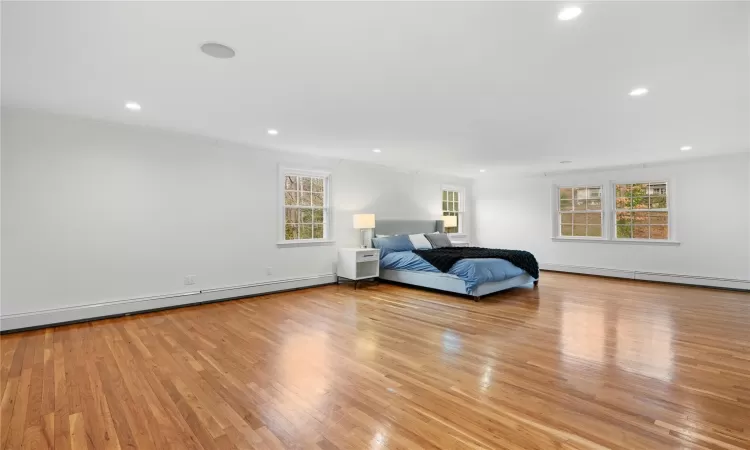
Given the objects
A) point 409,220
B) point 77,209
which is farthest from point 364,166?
point 77,209

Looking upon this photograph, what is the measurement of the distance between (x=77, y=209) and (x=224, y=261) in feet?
5.67

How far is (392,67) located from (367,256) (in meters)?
3.86

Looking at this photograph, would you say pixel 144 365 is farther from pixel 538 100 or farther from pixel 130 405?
pixel 538 100

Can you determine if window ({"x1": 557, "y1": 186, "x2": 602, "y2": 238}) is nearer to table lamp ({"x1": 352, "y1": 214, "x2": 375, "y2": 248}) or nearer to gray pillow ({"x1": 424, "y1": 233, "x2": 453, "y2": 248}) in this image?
gray pillow ({"x1": 424, "y1": 233, "x2": 453, "y2": 248})

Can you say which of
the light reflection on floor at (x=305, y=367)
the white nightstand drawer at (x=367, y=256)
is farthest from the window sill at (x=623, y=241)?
the light reflection on floor at (x=305, y=367)

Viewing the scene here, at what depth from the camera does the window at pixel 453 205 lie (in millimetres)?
8586

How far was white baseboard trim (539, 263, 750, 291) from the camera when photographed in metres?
5.66

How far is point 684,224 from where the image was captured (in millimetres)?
6113

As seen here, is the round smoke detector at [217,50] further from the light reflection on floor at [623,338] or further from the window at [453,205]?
the window at [453,205]

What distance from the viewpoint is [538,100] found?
126 inches

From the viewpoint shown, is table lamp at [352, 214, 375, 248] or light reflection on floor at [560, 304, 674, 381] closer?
light reflection on floor at [560, 304, 674, 381]

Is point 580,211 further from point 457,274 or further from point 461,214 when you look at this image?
point 457,274

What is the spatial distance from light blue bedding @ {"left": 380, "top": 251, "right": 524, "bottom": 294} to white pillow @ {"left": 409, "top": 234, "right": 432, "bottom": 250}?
2.58 ft

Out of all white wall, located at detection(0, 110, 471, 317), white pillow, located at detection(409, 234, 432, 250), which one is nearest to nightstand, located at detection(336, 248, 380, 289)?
white wall, located at detection(0, 110, 471, 317)
